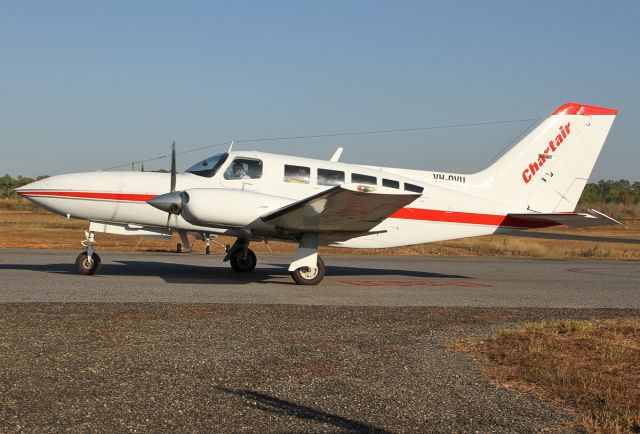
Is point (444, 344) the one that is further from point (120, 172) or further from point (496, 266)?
point (496, 266)

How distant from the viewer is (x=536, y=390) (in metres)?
6.22

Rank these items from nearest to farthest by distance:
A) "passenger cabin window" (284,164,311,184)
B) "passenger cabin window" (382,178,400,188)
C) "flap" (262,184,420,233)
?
"flap" (262,184,420,233), "passenger cabin window" (284,164,311,184), "passenger cabin window" (382,178,400,188)

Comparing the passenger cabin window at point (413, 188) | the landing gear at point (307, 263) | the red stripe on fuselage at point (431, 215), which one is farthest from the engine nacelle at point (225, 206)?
the passenger cabin window at point (413, 188)

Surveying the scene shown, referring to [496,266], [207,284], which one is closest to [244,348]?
[207,284]

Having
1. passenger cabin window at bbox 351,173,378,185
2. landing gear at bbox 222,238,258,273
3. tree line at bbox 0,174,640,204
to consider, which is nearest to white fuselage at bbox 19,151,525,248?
passenger cabin window at bbox 351,173,378,185

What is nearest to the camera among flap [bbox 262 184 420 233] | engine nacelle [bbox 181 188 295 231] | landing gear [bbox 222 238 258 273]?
flap [bbox 262 184 420 233]

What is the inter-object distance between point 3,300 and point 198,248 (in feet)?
66.7

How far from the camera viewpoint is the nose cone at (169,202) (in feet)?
47.8

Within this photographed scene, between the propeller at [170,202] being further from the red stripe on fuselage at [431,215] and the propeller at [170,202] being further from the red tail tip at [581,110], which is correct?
the red tail tip at [581,110]

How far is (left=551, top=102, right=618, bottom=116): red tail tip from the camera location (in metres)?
18.5

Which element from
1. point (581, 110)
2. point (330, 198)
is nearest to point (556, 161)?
point (581, 110)

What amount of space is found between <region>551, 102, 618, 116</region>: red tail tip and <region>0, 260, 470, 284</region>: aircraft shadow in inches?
207

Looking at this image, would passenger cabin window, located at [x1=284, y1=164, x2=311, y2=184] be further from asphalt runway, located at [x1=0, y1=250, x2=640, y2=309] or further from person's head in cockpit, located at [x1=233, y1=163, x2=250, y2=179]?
asphalt runway, located at [x1=0, y1=250, x2=640, y2=309]

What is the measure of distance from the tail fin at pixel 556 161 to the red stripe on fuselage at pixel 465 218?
2.13ft
